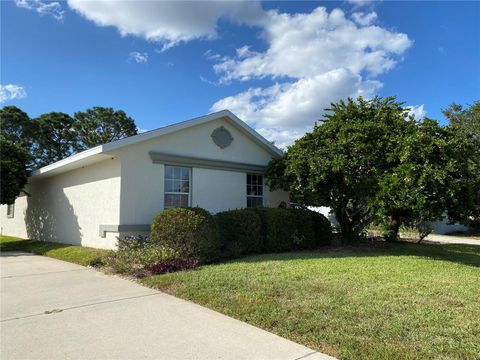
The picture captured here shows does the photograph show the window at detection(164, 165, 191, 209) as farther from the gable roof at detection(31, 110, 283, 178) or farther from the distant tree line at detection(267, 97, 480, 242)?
the distant tree line at detection(267, 97, 480, 242)

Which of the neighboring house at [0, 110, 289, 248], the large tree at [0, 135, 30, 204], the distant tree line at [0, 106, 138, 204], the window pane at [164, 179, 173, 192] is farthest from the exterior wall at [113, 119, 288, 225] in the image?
the distant tree line at [0, 106, 138, 204]

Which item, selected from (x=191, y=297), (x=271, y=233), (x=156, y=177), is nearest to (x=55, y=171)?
(x=156, y=177)

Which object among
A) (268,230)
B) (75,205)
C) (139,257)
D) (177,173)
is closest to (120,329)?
(139,257)

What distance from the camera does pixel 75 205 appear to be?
1396 centimetres

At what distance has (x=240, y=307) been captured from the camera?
5.79m

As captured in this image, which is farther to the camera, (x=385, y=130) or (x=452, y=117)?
(x=452, y=117)

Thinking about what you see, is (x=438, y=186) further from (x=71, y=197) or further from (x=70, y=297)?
(x=71, y=197)

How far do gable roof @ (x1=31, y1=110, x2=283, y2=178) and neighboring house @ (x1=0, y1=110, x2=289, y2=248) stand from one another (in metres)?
0.03

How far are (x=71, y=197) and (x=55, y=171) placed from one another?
1.25 meters

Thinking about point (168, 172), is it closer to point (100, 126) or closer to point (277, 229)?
point (277, 229)

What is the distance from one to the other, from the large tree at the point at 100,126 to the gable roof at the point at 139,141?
25.0 meters

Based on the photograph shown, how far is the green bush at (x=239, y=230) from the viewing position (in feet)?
35.7

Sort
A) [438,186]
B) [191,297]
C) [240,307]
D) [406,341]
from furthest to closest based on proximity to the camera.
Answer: [438,186]
[191,297]
[240,307]
[406,341]

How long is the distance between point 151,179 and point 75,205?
3.81m
